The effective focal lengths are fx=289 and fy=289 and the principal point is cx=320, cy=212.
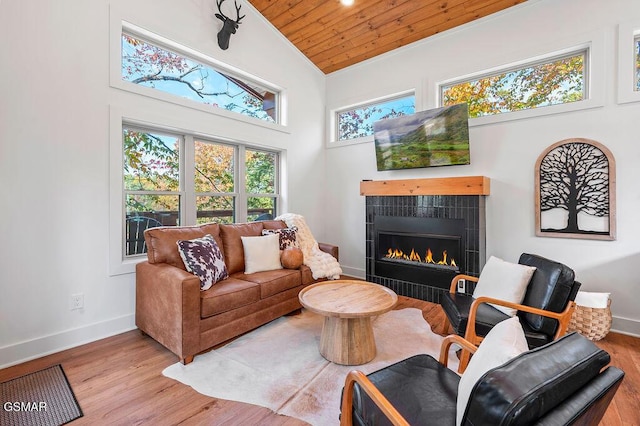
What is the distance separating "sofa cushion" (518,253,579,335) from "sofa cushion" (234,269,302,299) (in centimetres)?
198

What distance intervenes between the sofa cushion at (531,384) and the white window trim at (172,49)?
338cm

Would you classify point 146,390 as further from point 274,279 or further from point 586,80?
point 586,80

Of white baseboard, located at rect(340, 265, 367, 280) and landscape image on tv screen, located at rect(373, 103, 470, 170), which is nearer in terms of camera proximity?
landscape image on tv screen, located at rect(373, 103, 470, 170)

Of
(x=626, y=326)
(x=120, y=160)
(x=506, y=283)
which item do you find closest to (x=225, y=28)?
(x=120, y=160)

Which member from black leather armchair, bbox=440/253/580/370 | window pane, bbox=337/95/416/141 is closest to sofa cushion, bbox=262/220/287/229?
window pane, bbox=337/95/416/141

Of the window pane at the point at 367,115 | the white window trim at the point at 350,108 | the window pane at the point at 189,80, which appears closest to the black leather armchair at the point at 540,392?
the window pane at the point at 189,80

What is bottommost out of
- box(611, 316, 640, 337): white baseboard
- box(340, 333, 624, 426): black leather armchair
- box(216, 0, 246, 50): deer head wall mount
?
box(611, 316, 640, 337): white baseboard

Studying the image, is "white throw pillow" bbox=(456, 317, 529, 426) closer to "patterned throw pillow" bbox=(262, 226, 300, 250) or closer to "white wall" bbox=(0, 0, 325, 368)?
"patterned throw pillow" bbox=(262, 226, 300, 250)

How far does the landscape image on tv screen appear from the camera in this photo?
339cm

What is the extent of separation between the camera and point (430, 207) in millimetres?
3555

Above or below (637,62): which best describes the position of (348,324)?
below

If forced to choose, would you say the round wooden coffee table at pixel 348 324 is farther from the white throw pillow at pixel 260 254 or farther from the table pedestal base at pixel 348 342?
the white throw pillow at pixel 260 254

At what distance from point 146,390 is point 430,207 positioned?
10.6ft

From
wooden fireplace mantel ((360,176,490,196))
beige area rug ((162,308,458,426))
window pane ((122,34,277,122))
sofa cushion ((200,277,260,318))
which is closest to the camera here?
beige area rug ((162,308,458,426))
